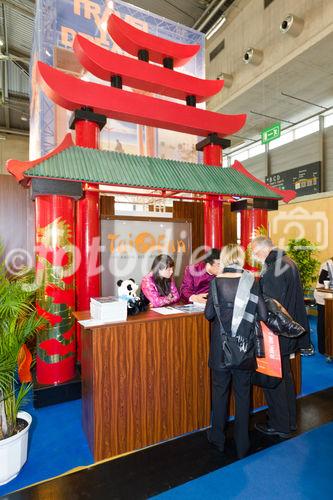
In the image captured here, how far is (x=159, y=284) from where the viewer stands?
3336 mm

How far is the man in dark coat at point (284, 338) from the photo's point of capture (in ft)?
8.59

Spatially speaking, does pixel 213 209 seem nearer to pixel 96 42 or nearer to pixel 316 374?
pixel 316 374

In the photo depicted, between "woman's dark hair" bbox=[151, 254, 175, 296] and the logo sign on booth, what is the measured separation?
1502 mm

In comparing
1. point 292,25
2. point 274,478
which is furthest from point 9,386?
point 292,25

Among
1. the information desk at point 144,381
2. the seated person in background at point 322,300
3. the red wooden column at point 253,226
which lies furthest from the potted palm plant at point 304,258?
the information desk at point 144,381

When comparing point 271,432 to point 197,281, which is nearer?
point 271,432

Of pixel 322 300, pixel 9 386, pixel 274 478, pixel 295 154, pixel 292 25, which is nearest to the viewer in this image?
pixel 274 478

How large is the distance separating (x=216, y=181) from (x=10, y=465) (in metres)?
3.33

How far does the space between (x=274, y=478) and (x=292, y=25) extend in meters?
8.34

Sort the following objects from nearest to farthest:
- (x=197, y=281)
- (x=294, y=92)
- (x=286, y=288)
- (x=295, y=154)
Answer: (x=286, y=288) < (x=197, y=281) < (x=294, y=92) < (x=295, y=154)

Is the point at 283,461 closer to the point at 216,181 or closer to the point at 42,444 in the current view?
the point at 42,444

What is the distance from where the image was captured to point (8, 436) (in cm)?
221

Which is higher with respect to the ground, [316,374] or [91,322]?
[91,322]

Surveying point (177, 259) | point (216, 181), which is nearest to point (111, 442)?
point (216, 181)
